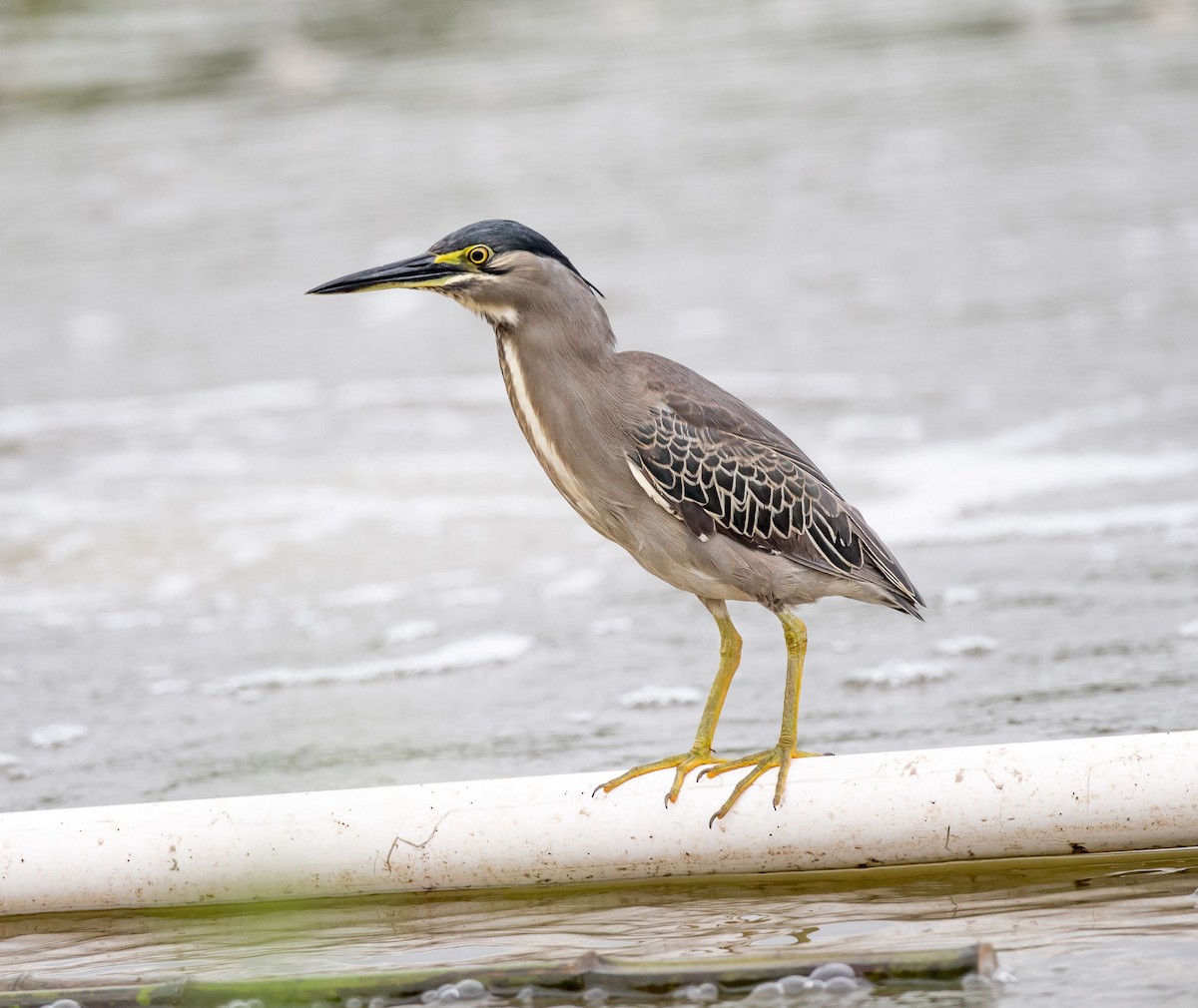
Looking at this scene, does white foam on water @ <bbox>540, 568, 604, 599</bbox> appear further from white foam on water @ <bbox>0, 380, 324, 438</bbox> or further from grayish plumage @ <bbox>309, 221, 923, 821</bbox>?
white foam on water @ <bbox>0, 380, 324, 438</bbox>

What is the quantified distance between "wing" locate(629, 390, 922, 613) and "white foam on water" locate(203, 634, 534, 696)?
2.25 metres

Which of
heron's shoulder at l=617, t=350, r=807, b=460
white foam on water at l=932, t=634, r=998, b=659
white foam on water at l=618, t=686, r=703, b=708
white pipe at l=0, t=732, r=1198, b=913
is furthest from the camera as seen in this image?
white foam on water at l=932, t=634, r=998, b=659

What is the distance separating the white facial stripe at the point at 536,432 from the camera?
148 inches

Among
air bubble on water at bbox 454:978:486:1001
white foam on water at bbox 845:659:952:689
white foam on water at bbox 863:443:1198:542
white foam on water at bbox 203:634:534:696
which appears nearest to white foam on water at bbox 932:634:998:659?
white foam on water at bbox 845:659:952:689

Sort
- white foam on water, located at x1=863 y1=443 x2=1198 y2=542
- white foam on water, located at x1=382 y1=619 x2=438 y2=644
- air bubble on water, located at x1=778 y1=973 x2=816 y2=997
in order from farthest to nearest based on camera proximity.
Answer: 1. white foam on water, located at x1=863 y1=443 x2=1198 y2=542
2. white foam on water, located at x1=382 y1=619 x2=438 y2=644
3. air bubble on water, located at x1=778 y1=973 x2=816 y2=997

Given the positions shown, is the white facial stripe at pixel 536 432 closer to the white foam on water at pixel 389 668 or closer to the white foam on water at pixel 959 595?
the white foam on water at pixel 389 668

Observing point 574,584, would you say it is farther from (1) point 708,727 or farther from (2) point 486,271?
(2) point 486,271

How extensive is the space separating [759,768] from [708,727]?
29 centimetres

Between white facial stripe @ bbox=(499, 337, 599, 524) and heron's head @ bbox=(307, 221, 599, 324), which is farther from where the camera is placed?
white facial stripe @ bbox=(499, 337, 599, 524)

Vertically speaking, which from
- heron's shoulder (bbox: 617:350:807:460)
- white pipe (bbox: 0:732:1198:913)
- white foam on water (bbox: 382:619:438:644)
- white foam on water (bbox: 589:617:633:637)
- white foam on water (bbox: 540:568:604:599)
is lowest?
white pipe (bbox: 0:732:1198:913)

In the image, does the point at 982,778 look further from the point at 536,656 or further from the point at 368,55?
the point at 368,55

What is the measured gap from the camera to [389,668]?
238 inches

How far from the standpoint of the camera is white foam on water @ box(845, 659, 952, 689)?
5.33 meters

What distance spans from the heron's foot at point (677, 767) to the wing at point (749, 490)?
50cm
